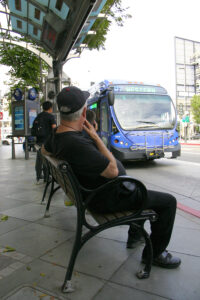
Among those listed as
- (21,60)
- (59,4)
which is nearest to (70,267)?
(59,4)

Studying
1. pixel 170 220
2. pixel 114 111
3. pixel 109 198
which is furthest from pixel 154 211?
pixel 114 111

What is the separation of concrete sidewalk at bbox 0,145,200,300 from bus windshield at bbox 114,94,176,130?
19.2 ft

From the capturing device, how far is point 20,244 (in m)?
2.71

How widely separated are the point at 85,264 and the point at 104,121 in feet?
26.1

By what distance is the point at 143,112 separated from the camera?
30.6 feet

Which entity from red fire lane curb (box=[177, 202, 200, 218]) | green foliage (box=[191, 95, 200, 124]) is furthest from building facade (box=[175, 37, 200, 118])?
red fire lane curb (box=[177, 202, 200, 218])

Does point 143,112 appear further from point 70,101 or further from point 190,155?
point 70,101

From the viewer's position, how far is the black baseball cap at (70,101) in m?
2.14

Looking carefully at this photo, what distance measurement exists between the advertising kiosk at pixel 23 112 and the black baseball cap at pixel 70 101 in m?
10.2

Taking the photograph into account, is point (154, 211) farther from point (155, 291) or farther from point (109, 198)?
point (155, 291)

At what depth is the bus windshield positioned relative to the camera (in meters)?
9.14

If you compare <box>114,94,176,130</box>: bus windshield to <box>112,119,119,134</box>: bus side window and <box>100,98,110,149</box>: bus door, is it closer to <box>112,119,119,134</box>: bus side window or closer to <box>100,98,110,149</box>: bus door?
<box>112,119,119,134</box>: bus side window

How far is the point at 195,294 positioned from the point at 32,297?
1.18 metres

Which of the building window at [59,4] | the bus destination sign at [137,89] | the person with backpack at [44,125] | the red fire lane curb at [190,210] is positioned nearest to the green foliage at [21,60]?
the bus destination sign at [137,89]
